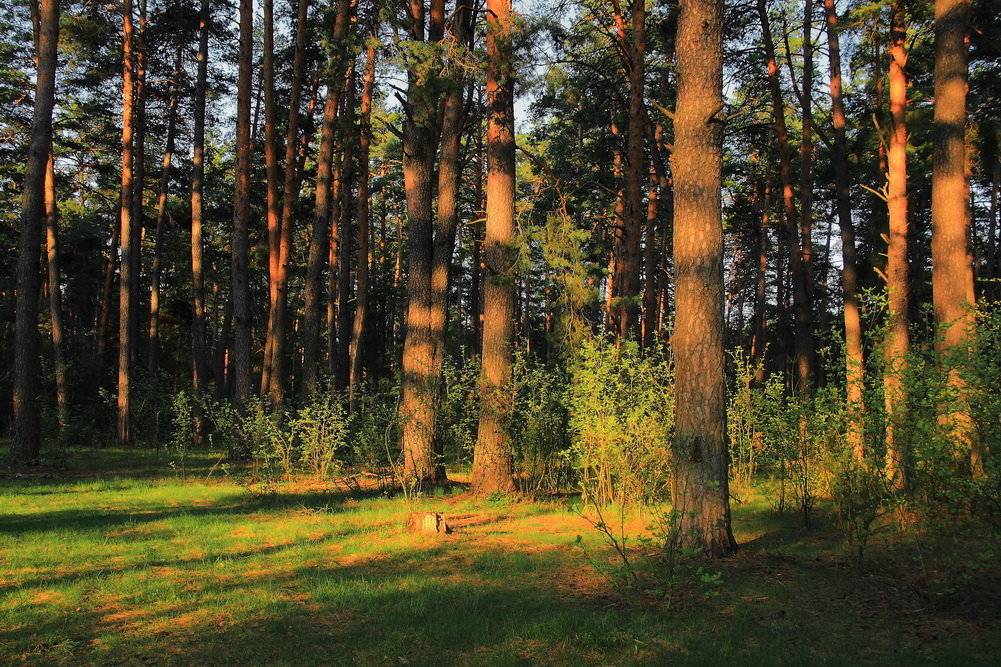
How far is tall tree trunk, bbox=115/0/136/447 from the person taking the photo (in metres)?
18.5

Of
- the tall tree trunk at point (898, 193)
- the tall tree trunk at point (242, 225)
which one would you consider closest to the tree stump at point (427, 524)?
the tall tree trunk at point (898, 193)

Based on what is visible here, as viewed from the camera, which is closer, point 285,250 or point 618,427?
point 618,427

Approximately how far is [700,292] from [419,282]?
236 inches

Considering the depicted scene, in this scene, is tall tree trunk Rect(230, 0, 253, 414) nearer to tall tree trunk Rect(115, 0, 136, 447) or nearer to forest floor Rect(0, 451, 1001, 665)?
tall tree trunk Rect(115, 0, 136, 447)

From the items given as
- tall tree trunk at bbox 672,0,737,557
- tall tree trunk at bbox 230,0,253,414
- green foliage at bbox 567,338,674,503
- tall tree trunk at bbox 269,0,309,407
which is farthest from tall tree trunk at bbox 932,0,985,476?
tall tree trunk at bbox 230,0,253,414

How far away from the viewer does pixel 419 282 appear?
1105 cm

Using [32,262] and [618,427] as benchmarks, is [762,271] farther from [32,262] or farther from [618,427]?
[32,262]

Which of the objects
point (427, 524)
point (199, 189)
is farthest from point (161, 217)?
→ point (427, 524)

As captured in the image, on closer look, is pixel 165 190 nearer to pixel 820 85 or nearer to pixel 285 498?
pixel 285 498

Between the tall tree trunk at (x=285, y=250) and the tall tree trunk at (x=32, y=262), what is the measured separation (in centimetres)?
448

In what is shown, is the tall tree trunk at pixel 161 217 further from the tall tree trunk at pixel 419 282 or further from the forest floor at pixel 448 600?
the forest floor at pixel 448 600

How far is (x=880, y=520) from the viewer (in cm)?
747

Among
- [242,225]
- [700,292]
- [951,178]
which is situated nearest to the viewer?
[700,292]

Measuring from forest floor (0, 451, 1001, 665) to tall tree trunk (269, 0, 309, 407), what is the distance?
6.87 meters
